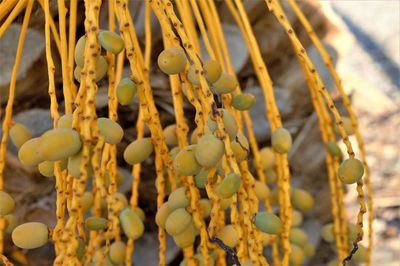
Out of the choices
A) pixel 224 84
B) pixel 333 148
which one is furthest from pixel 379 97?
pixel 224 84

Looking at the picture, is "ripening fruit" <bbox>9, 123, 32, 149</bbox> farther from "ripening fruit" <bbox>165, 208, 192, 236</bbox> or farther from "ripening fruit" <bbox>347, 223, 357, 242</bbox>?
"ripening fruit" <bbox>347, 223, 357, 242</bbox>

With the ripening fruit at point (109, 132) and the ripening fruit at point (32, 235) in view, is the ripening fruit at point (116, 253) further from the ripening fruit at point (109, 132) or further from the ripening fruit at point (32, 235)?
the ripening fruit at point (109, 132)

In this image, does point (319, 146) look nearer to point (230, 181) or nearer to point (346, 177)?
point (346, 177)

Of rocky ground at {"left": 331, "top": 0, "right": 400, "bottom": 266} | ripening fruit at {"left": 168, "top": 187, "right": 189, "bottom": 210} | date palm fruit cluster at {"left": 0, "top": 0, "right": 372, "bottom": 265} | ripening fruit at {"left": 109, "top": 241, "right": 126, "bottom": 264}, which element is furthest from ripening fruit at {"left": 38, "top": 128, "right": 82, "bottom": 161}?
rocky ground at {"left": 331, "top": 0, "right": 400, "bottom": 266}

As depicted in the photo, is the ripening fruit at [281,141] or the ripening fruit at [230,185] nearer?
the ripening fruit at [230,185]

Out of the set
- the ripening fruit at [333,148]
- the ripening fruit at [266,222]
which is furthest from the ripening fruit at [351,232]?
the ripening fruit at [266,222]
